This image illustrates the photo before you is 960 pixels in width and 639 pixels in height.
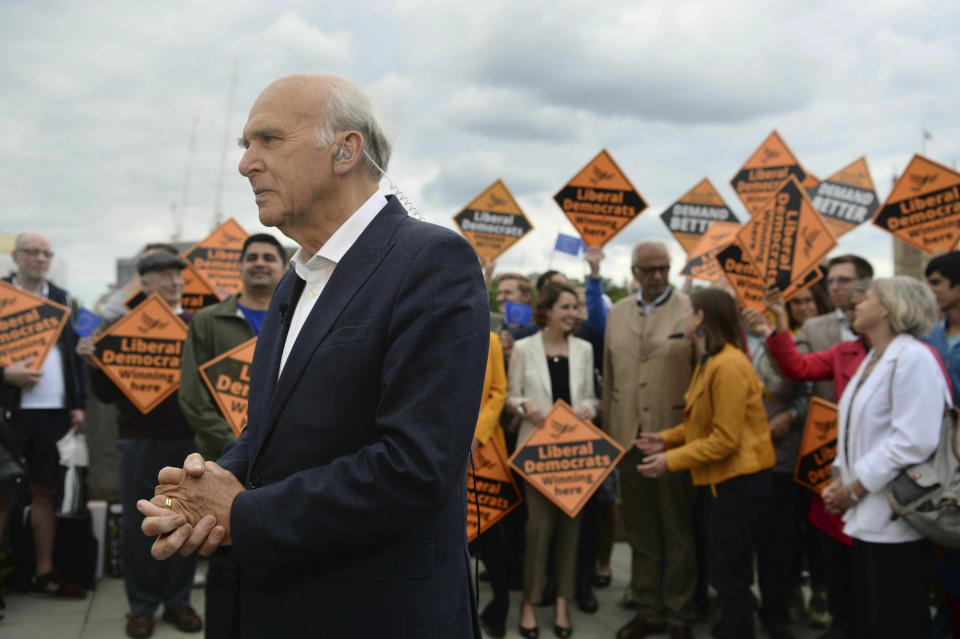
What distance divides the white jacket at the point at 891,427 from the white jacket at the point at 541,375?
6.65 feet

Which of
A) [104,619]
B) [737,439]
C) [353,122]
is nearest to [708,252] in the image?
[737,439]

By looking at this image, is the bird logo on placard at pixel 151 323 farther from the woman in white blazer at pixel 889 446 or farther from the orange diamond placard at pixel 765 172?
the orange diamond placard at pixel 765 172

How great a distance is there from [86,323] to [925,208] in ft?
21.7

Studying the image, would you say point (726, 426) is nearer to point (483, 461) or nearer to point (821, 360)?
point (821, 360)

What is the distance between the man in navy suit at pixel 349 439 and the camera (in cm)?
146

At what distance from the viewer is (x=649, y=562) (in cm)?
523

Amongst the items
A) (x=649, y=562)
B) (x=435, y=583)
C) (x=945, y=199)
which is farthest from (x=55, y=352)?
(x=945, y=199)

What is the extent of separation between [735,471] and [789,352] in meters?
0.95

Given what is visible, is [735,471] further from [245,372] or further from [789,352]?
[245,372]

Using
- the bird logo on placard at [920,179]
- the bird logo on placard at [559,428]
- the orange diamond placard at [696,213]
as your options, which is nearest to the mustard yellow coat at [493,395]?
the bird logo on placard at [559,428]

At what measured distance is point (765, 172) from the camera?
7.87 m

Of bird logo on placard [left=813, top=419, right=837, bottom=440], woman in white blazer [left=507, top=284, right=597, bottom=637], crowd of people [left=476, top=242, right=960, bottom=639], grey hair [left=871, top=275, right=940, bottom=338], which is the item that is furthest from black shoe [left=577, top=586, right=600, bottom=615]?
grey hair [left=871, top=275, right=940, bottom=338]

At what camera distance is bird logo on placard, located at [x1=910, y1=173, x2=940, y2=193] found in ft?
20.0

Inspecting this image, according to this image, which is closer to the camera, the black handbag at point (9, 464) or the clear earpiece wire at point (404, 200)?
the clear earpiece wire at point (404, 200)
